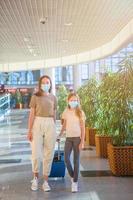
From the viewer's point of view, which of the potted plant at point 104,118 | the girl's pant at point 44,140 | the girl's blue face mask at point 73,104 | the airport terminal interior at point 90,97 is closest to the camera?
the girl's pant at point 44,140

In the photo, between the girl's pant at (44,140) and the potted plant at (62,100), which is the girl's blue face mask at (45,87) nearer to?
the girl's pant at (44,140)

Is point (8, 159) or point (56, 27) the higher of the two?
point (56, 27)

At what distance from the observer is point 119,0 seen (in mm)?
8008

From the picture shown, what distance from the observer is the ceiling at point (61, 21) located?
8.41 m

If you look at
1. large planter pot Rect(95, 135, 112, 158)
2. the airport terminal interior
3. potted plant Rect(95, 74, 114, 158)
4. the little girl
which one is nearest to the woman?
the little girl

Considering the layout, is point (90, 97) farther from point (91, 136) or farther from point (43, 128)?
point (43, 128)

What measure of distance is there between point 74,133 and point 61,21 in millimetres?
5320

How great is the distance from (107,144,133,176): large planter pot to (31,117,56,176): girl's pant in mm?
1441

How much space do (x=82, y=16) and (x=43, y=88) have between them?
4.48 m

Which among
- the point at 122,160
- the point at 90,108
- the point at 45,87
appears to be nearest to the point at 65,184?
the point at 122,160

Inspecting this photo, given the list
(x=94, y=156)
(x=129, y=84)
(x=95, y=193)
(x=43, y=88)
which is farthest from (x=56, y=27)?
(x=95, y=193)

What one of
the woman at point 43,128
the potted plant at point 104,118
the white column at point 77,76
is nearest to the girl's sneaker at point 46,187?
the woman at point 43,128

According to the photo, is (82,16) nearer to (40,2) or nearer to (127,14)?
(127,14)

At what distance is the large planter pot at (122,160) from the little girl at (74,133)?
1177 millimetres
